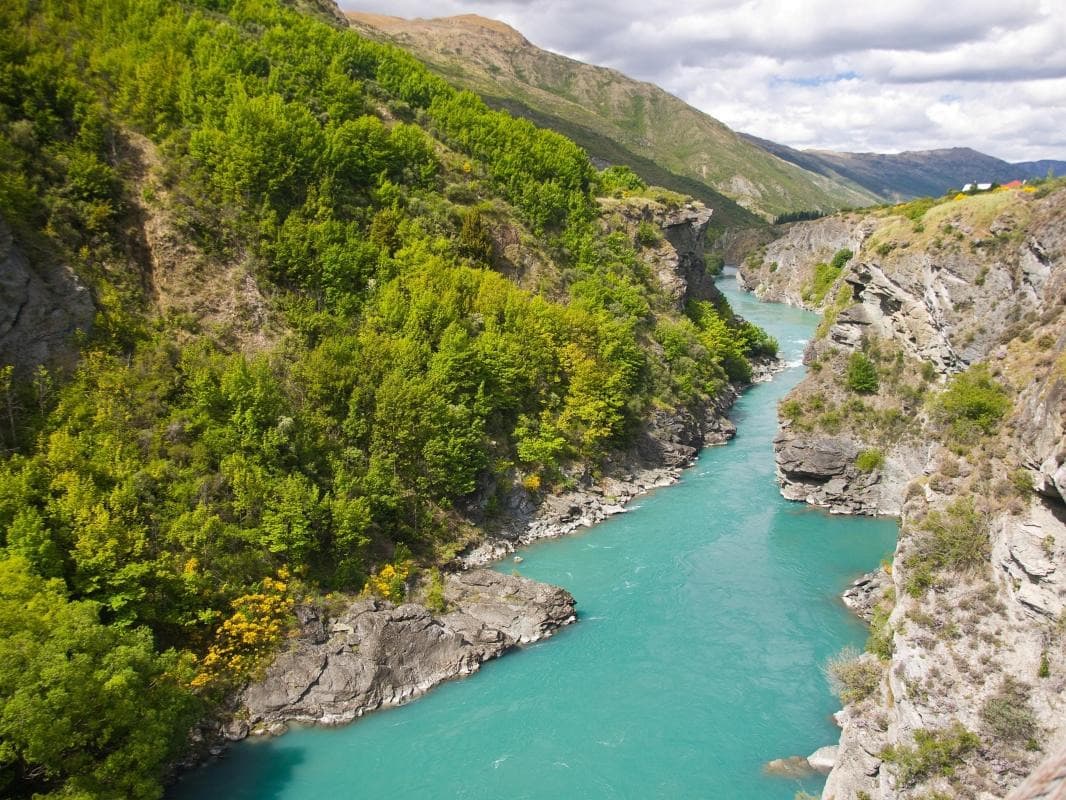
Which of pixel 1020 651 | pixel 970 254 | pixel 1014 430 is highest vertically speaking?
pixel 970 254

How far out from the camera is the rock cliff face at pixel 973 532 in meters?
18.2

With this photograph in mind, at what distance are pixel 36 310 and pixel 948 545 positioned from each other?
122ft

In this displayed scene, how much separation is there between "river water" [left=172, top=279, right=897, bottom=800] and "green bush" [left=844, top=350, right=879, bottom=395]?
10.0m

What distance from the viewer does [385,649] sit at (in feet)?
88.4

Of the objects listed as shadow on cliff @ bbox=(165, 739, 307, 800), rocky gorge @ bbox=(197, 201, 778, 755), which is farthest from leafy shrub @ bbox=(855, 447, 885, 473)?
shadow on cliff @ bbox=(165, 739, 307, 800)

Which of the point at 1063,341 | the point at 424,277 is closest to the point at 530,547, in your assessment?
the point at 424,277

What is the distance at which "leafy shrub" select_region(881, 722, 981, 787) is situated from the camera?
18.1 m

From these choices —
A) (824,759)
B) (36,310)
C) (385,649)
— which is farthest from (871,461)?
(36,310)

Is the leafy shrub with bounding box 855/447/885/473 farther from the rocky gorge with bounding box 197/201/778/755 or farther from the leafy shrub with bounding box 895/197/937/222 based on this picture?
the leafy shrub with bounding box 895/197/937/222

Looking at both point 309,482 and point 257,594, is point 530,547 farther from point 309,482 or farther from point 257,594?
point 257,594

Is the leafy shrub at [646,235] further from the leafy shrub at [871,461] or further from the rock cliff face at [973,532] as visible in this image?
the leafy shrub at [871,461]

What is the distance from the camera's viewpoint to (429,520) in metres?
35.4

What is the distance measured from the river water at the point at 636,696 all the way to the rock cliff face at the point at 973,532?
110 inches

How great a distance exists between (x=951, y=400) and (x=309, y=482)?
28768 mm
